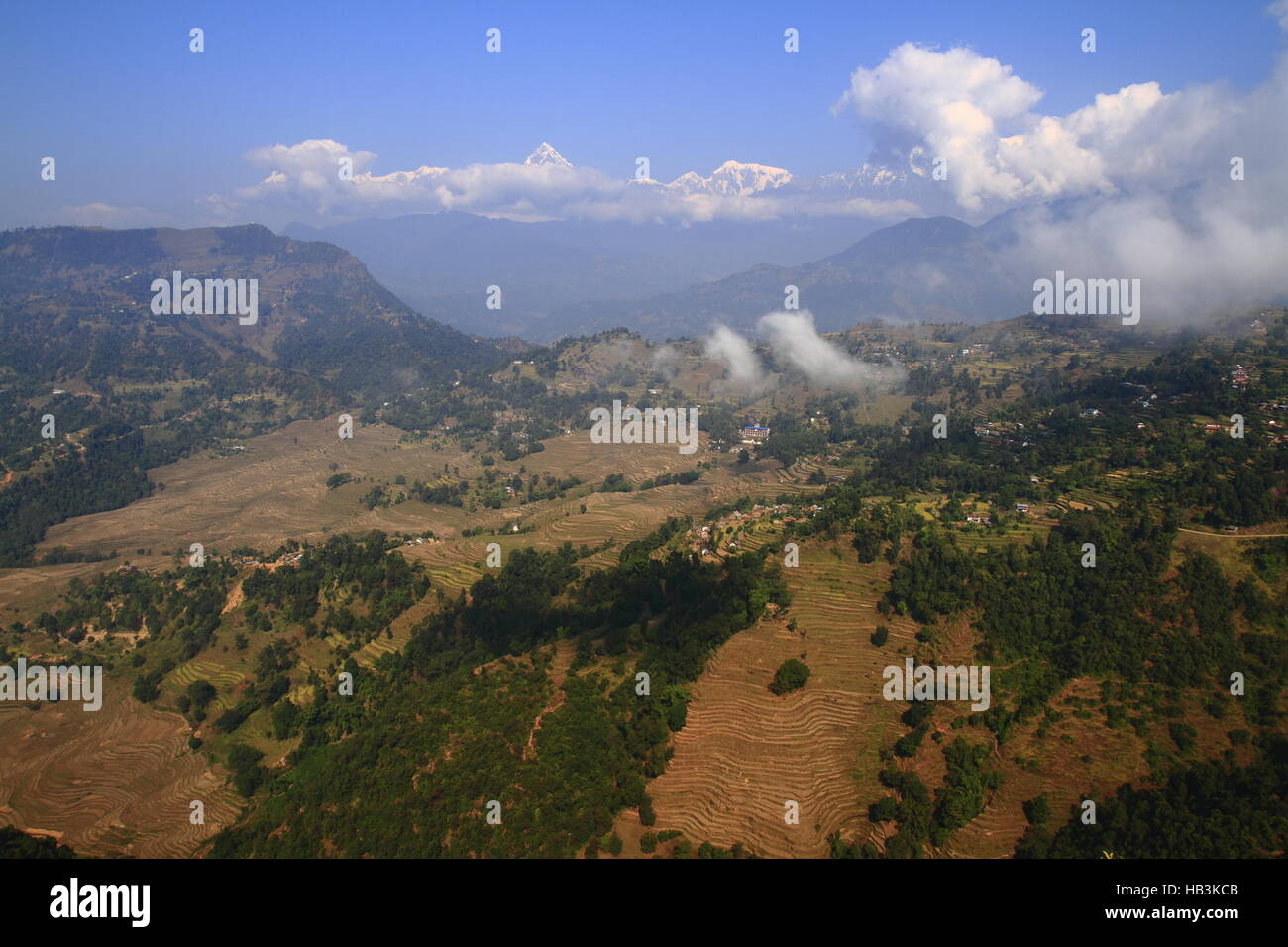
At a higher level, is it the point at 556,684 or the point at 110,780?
the point at 556,684

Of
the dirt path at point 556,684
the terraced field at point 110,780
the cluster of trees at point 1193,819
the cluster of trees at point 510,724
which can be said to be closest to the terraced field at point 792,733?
the cluster of trees at point 510,724

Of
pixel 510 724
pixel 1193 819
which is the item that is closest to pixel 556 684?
pixel 510 724

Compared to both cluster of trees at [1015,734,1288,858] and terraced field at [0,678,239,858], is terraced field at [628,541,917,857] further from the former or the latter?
terraced field at [0,678,239,858]

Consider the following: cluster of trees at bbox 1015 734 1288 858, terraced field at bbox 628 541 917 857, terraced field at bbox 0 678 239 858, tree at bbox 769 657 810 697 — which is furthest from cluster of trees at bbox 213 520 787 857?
cluster of trees at bbox 1015 734 1288 858

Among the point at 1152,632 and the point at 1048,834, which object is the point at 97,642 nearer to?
the point at 1048,834

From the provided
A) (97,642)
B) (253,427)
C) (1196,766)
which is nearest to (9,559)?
(97,642)

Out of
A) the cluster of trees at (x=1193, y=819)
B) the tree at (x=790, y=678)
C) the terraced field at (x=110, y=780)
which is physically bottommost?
the terraced field at (x=110, y=780)

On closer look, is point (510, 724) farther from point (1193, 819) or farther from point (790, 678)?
point (1193, 819)

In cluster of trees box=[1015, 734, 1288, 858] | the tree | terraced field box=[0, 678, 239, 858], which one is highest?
the tree

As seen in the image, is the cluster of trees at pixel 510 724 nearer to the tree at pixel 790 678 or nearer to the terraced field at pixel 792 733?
the terraced field at pixel 792 733

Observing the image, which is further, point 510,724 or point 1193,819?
point 510,724
